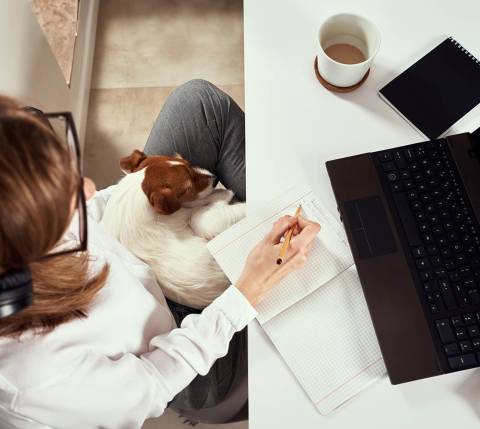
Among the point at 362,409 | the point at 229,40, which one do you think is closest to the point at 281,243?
the point at 362,409

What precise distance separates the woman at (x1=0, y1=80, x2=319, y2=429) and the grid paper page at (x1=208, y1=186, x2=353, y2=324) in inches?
0.9

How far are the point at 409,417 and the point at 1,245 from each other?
0.59 m

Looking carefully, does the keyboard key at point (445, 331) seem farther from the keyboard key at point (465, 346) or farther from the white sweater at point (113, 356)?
the white sweater at point (113, 356)

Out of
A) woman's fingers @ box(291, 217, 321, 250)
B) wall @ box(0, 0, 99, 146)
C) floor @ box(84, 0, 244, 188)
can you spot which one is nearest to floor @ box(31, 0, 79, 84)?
wall @ box(0, 0, 99, 146)

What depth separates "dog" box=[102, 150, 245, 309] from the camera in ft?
3.01

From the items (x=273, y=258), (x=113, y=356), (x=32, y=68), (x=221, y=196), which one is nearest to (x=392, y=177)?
(x=273, y=258)

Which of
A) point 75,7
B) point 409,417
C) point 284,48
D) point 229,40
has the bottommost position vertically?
point 409,417

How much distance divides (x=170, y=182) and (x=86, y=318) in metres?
0.36

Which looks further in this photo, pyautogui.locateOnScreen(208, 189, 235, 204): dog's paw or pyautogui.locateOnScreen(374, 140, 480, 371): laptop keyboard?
pyautogui.locateOnScreen(208, 189, 235, 204): dog's paw

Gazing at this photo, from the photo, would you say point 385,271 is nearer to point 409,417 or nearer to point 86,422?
point 409,417

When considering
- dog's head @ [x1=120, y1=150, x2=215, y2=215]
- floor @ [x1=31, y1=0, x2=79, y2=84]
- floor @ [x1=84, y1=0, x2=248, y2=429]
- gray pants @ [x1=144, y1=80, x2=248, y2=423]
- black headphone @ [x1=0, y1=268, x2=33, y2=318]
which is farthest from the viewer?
floor @ [x1=84, y1=0, x2=248, y2=429]

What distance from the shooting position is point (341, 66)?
78 cm

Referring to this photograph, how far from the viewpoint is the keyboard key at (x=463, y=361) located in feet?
2.21

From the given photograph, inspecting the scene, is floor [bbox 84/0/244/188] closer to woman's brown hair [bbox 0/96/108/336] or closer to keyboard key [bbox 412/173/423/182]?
keyboard key [bbox 412/173/423/182]
